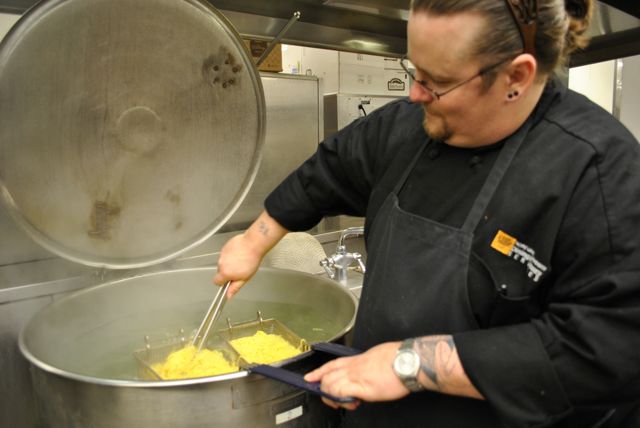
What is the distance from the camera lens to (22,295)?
1.39 meters

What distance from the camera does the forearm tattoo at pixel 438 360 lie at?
753 mm

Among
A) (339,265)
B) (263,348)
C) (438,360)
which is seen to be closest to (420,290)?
(438,360)

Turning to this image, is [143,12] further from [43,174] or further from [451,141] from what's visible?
[451,141]

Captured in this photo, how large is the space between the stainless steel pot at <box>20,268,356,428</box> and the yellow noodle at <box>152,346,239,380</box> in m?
0.14

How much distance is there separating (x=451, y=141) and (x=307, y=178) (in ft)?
1.31

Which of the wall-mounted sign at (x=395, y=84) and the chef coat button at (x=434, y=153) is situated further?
the wall-mounted sign at (x=395, y=84)

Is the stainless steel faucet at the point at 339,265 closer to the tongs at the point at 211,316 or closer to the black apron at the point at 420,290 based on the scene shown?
the tongs at the point at 211,316

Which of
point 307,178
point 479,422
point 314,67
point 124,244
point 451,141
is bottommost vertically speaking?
point 479,422

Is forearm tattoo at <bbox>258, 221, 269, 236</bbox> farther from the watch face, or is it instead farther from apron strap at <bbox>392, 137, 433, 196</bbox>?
the watch face

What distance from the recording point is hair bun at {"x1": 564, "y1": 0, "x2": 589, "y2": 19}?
31.9 inches

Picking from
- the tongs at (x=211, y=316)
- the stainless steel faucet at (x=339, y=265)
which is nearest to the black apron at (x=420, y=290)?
the tongs at (x=211, y=316)

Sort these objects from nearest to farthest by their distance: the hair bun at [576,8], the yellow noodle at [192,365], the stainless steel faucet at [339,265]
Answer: the hair bun at [576,8]
the yellow noodle at [192,365]
the stainless steel faucet at [339,265]

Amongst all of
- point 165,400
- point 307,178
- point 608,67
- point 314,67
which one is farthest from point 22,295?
point 608,67

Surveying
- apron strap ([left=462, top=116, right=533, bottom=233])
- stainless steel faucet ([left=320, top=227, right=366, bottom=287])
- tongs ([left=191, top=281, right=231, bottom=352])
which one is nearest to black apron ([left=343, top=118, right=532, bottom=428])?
apron strap ([left=462, top=116, right=533, bottom=233])
